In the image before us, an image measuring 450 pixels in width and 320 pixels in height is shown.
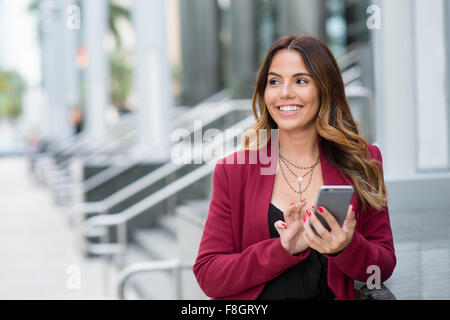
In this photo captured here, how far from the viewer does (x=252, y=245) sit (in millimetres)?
2178

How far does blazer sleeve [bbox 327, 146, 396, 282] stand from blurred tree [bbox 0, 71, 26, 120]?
6392 cm

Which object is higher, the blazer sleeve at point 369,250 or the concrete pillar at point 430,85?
the concrete pillar at point 430,85

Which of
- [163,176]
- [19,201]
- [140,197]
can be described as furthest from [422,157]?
[19,201]

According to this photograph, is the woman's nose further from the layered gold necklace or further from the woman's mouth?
the layered gold necklace

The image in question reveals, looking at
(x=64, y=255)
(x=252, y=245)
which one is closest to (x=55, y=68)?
(x=64, y=255)

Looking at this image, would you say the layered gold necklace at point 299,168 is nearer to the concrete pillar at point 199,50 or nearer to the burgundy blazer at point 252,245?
the burgundy blazer at point 252,245

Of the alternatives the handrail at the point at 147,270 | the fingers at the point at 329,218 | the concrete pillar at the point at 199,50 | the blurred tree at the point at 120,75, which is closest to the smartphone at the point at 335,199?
the fingers at the point at 329,218

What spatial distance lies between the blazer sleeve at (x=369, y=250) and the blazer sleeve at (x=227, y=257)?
0.15m

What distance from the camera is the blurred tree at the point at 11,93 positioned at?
6350cm

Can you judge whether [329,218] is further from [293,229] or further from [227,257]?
[227,257]

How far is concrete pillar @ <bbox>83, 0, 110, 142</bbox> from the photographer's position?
14.6 metres

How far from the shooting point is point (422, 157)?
4.48 metres

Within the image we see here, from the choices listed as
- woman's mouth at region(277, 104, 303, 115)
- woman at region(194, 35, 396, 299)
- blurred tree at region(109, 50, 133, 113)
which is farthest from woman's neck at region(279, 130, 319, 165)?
blurred tree at region(109, 50, 133, 113)

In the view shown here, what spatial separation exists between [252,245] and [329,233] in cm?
33
